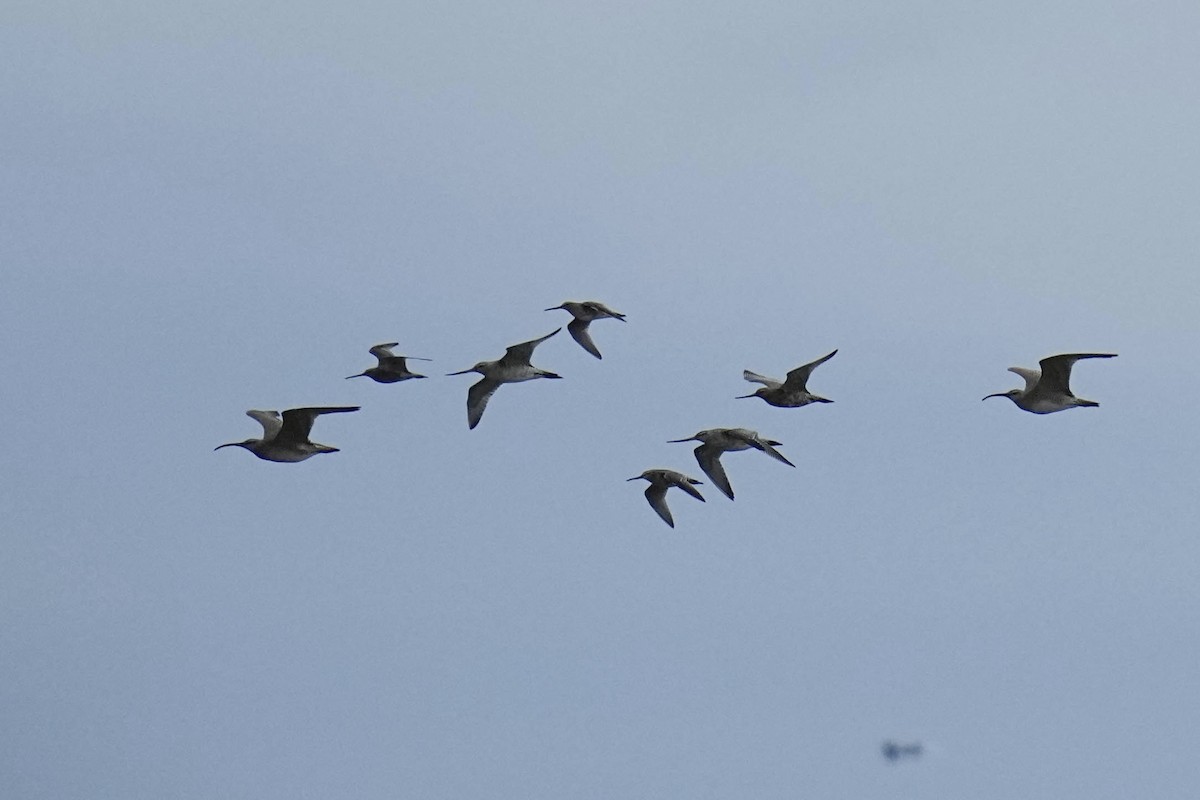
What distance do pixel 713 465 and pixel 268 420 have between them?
985 centimetres

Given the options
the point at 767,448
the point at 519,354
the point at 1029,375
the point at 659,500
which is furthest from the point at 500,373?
the point at 1029,375

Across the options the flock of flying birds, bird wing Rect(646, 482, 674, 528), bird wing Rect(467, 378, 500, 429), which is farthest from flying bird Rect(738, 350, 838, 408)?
bird wing Rect(467, 378, 500, 429)

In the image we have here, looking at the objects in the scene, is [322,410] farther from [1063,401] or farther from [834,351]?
[1063,401]

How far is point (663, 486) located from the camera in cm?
4528

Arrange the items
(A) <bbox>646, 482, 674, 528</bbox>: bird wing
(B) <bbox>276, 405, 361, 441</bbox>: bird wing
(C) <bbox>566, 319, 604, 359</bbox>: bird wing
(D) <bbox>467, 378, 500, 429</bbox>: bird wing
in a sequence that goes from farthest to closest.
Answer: (D) <bbox>467, 378, 500, 429</bbox>: bird wing < (A) <bbox>646, 482, 674, 528</bbox>: bird wing < (C) <bbox>566, 319, 604, 359</bbox>: bird wing < (B) <bbox>276, 405, 361, 441</bbox>: bird wing

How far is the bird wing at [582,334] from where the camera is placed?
43656 millimetres

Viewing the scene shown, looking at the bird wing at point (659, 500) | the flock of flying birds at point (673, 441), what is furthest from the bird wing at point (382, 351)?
the bird wing at point (659, 500)

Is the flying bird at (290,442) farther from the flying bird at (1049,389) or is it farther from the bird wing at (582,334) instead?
the flying bird at (1049,389)

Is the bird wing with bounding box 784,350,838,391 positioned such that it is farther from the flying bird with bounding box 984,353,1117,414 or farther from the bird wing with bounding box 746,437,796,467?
the flying bird with bounding box 984,353,1117,414

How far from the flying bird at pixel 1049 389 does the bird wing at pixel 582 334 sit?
9.07 meters

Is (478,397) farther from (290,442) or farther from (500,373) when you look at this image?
(290,442)

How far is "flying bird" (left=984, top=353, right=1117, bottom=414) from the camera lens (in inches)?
1598

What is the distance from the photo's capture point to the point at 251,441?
136ft

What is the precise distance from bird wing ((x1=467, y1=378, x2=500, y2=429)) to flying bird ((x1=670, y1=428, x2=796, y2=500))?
4938mm
